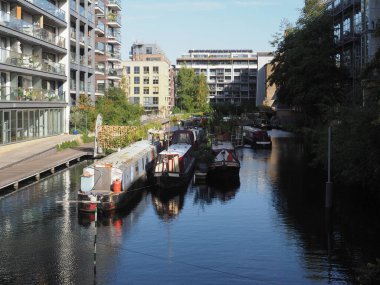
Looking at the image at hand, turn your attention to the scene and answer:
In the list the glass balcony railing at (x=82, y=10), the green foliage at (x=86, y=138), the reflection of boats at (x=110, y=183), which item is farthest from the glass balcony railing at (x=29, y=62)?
the reflection of boats at (x=110, y=183)

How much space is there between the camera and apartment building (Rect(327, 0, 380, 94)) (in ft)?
168

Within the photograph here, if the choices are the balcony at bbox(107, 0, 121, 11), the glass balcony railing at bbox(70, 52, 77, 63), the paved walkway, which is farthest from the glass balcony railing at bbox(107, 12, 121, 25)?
the paved walkway

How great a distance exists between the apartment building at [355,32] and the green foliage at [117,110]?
977 inches

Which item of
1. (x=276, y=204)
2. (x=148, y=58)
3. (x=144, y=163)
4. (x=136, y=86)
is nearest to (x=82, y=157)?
(x=144, y=163)

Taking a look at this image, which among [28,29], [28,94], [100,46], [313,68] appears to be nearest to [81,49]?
[100,46]

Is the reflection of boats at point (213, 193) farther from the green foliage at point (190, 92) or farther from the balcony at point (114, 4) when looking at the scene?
the green foliage at point (190, 92)

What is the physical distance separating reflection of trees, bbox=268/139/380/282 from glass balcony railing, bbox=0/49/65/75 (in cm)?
2379

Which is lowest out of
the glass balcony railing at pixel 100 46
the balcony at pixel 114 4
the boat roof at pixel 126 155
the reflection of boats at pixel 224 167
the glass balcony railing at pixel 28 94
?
the reflection of boats at pixel 224 167

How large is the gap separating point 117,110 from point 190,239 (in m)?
38.7

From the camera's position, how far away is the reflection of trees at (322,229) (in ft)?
66.1

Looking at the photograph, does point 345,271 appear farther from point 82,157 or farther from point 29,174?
point 82,157

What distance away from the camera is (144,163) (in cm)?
3806

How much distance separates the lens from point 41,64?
53781 millimetres

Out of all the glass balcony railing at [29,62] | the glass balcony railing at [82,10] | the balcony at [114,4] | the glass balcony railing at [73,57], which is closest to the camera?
the glass balcony railing at [29,62]
